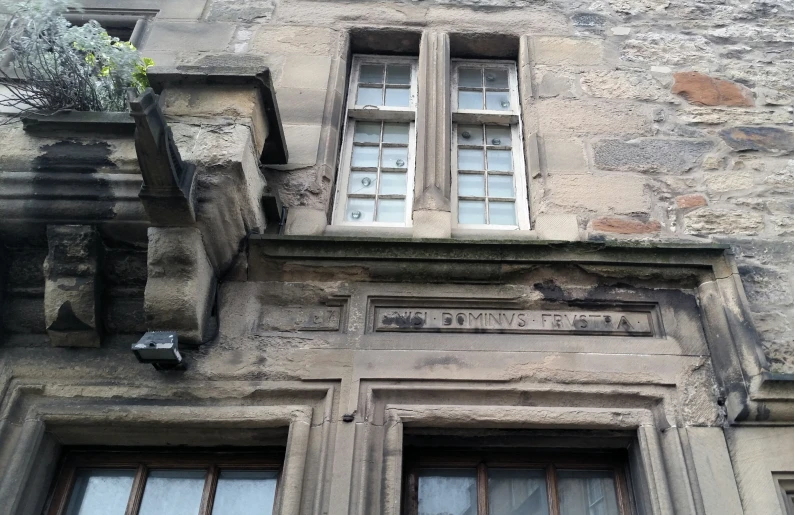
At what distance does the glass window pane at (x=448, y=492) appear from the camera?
3.17 m

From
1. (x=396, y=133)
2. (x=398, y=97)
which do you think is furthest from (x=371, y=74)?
(x=396, y=133)

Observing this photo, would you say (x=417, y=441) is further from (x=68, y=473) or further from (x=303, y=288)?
(x=68, y=473)

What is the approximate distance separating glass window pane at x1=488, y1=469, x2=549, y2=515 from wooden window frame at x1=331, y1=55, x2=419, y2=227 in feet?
4.71

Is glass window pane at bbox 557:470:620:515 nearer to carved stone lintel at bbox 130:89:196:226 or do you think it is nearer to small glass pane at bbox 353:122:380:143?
carved stone lintel at bbox 130:89:196:226

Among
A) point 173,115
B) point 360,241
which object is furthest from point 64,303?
point 360,241

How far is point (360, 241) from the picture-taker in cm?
356

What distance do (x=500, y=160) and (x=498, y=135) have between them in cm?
22

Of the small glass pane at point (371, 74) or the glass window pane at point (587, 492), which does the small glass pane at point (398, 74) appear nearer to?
the small glass pane at point (371, 74)

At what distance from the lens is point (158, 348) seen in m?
3.10

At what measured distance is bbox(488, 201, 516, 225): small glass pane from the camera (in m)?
4.18

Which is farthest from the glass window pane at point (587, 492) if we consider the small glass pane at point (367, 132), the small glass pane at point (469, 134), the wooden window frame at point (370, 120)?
the small glass pane at point (367, 132)

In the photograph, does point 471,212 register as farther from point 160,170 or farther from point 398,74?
point 160,170

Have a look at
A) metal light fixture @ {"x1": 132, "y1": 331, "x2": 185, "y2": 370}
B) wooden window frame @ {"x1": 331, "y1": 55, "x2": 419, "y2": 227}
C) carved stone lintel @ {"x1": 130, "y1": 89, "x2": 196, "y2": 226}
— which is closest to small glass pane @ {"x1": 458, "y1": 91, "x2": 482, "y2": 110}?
wooden window frame @ {"x1": 331, "y1": 55, "x2": 419, "y2": 227}

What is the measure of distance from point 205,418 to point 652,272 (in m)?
2.14
